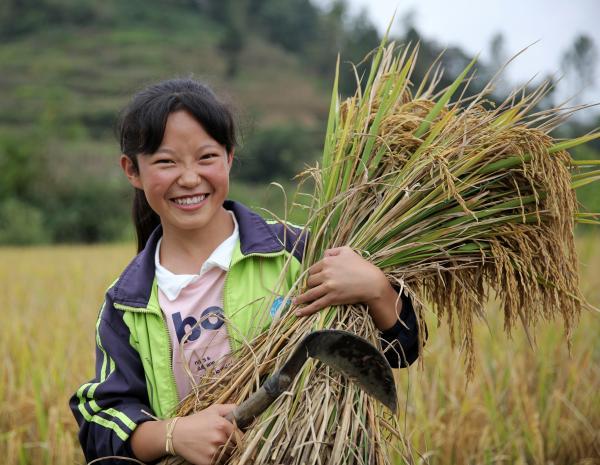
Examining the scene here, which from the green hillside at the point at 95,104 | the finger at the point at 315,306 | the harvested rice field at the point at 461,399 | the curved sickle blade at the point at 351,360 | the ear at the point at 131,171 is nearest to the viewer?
the curved sickle blade at the point at 351,360

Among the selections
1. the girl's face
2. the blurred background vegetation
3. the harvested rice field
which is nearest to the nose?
the girl's face

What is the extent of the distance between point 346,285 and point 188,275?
0.43 m

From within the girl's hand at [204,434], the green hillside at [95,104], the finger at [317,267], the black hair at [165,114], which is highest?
the green hillside at [95,104]

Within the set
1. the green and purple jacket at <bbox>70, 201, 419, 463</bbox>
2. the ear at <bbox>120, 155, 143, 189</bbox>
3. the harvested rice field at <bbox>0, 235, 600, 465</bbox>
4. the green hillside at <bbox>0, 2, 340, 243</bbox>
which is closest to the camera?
the green and purple jacket at <bbox>70, 201, 419, 463</bbox>

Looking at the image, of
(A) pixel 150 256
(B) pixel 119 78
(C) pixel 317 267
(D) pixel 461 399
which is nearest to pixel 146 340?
(A) pixel 150 256

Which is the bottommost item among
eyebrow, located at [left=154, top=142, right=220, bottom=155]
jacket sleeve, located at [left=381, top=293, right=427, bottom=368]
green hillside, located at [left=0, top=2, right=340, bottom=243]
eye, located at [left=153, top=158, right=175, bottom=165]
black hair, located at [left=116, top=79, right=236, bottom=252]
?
jacket sleeve, located at [left=381, top=293, right=427, bottom=368]

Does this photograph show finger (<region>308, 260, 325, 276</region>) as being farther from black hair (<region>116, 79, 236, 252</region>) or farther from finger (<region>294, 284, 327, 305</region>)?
black hair (<region>116, 79, 236, 252</region>)

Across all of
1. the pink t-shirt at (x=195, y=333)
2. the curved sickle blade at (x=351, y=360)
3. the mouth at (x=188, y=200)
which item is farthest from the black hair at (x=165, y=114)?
the curved sickle blade at (x=351, y=360)

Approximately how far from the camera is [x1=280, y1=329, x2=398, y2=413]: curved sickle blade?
1385 millimetres

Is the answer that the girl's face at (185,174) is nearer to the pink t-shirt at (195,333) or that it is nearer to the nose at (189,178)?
the nose at (189,178)

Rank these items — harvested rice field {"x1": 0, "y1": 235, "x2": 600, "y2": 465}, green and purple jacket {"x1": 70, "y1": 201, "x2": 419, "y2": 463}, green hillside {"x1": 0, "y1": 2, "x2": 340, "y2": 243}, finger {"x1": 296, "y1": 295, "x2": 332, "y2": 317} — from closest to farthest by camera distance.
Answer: finger {"x1": 296, "y1": 295, "x2": 332, "y2": 317}, green and purple jacket {"x1": 70, "y1": 201, "x2": 419, "y2": 463}, harvested rice field {"x1": 0, "y1": 235, "x2": 600, "y2": 465}, green hillside {"x1": 0, "y1": 2, "x2": 340, "y2": 243}

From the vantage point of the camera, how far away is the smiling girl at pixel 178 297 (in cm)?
158

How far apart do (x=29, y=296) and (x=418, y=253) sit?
511 centimetres

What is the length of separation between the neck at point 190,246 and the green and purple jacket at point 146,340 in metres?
0.07
